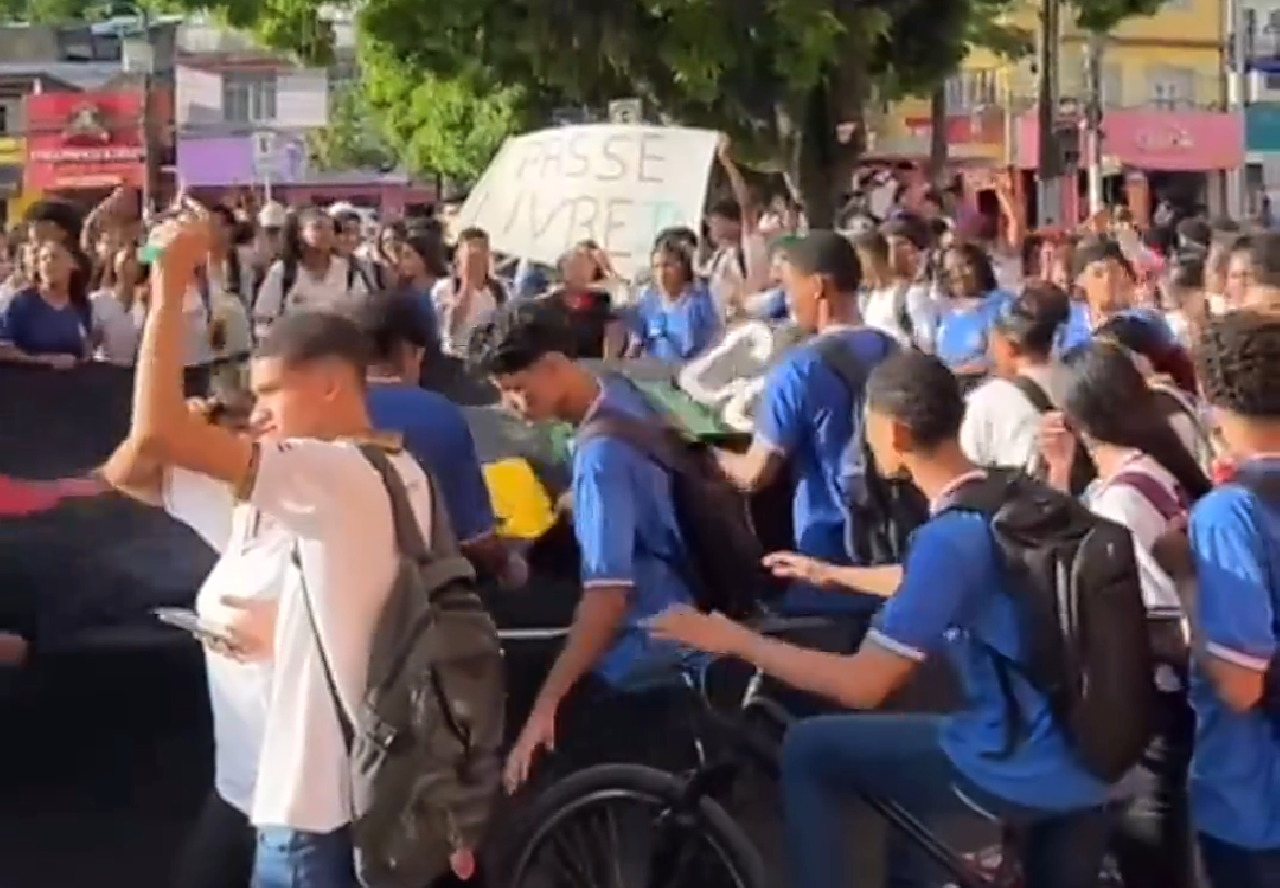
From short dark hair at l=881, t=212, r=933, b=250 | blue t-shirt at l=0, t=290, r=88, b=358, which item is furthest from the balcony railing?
blue t-shirt at l=0, t=290, r=88, b=358

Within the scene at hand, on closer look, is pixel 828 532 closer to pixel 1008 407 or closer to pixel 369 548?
pixel 1008 407

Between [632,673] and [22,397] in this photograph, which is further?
[22,397]

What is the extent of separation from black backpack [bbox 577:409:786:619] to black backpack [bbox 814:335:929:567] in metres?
0.65

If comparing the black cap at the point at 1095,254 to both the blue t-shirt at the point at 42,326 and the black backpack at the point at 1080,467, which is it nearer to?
the black backpack at the point at 1080,467

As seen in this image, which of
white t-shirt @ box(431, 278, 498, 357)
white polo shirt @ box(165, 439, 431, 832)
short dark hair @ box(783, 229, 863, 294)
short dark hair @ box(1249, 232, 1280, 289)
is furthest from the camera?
white t-shirt @ box(431, 278, 498, 357)

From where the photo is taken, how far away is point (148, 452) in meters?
4.02

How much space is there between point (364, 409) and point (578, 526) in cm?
104

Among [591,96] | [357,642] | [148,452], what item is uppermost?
[591,96]

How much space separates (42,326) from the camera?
360 inches

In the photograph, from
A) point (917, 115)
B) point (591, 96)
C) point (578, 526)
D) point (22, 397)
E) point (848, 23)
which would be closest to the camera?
point (578, 526)

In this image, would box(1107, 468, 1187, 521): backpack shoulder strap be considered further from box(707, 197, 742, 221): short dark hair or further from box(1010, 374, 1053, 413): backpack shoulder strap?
box(707, 197, 742, 221): short dark hair

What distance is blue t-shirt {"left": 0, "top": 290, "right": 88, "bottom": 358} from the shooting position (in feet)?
29.2

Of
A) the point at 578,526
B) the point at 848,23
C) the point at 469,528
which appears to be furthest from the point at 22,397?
the point at 848,23

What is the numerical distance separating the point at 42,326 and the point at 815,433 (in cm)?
402
